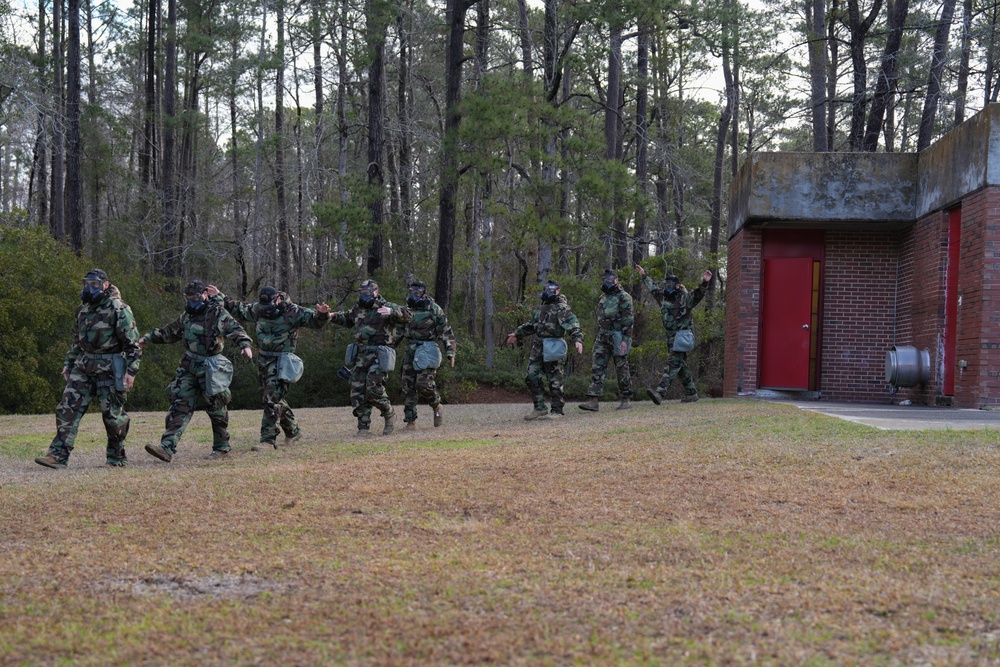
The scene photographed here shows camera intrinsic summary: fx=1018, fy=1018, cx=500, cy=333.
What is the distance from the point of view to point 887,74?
25.0m

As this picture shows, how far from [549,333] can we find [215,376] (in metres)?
5.45

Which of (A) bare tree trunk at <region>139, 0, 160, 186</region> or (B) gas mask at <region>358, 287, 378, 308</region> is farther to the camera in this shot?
(A) bare tree trunk at <region>139, 0, 160, 186</region>

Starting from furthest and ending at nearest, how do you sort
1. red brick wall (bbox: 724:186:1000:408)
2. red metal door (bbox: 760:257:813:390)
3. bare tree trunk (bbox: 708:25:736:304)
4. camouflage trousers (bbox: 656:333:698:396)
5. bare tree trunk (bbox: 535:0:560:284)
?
bare tree trunk (bbox: 708:25:736:304) < bare tree trunk (bbox: 535:0:560:284) < red metal door (bbox: 760:257:813:390) < camouflage trousers (bbox: 656:333:698:396) < red brick wall (bbox: 724:186:1000:408)

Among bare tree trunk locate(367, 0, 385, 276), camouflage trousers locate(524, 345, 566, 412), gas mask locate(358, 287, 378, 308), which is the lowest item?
camouflage trousers locate(524, 345, 566, 412)

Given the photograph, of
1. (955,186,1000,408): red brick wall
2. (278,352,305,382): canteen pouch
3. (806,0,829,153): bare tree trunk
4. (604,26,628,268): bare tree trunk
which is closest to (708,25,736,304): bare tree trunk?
(806,0,829,153): bare tree trunk

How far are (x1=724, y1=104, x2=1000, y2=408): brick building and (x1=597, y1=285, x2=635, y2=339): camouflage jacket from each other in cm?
307

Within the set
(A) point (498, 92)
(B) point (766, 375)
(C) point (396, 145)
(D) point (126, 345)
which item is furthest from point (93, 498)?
(C) point (396, 145)

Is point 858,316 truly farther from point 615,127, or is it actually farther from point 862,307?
point 615,127

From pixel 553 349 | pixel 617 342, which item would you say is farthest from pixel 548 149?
pixel 553 349

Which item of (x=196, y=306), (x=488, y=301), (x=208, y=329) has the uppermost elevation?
(x=488, y=301)

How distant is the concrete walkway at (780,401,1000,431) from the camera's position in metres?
10.3

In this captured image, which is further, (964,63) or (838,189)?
(964,63)

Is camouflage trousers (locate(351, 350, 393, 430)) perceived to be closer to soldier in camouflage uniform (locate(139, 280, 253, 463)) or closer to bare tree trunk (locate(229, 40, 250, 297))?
soldier in camouflage uniform (locate(139, 280, 253, 463))

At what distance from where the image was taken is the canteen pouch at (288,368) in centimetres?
1134
